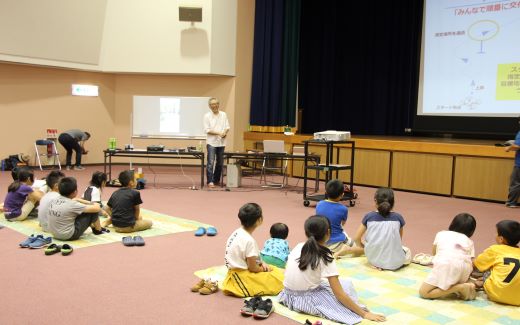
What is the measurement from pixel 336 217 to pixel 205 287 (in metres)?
1.29

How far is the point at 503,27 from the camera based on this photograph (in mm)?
8531

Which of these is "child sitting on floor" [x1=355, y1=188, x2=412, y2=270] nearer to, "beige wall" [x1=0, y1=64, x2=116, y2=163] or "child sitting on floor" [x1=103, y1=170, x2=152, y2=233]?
"child sitting on floor" [x1=103, y1=170, x2=152, y2=233]

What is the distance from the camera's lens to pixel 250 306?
3.08m

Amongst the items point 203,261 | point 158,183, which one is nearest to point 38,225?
point 203,261

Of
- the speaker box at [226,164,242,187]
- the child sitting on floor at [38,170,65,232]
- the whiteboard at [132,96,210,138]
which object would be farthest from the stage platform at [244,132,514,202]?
the child sitting on floor at [38,170,65,232]

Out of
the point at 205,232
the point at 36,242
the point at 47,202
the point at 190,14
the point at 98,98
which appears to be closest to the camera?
the point at 36,242

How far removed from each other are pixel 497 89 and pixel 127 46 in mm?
7322

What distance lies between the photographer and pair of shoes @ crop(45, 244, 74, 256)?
4.20 m

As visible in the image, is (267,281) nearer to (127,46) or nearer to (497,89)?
(497,89)

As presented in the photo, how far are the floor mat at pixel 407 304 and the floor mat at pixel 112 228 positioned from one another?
4.32 feet

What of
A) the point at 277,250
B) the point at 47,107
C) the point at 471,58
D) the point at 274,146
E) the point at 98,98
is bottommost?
the point at 277,250

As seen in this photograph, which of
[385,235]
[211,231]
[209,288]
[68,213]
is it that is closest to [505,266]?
[385,235]

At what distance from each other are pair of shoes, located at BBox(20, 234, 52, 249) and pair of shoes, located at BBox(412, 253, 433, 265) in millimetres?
3107

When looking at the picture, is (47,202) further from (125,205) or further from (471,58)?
(471,58)
